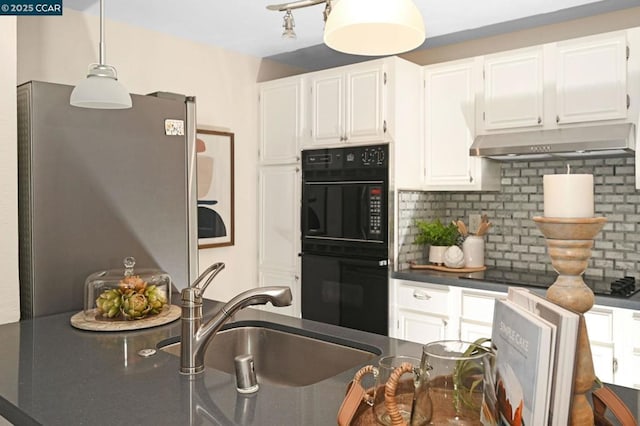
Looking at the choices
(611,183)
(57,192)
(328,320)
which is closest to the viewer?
(57,192)

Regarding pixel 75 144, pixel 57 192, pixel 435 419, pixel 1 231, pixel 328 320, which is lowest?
pixel 328 320

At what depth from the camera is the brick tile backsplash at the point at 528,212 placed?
2.97 metres

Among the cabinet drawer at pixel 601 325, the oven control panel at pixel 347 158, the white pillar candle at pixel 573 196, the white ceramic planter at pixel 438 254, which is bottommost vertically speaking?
the cabinet drawer at pixel 601 325

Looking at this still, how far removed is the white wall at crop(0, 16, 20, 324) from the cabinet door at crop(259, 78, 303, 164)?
1971mm

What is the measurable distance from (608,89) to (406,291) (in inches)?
61.5

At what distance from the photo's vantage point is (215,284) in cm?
366

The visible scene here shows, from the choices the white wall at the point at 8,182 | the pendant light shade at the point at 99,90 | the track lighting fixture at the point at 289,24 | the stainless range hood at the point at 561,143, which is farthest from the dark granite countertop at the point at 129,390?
the stainless range hood at the point at 561,143

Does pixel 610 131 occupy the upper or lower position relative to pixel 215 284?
upper

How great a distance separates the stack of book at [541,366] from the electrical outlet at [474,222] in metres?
2.87

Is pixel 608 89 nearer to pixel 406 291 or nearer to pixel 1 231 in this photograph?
pixel 406 291

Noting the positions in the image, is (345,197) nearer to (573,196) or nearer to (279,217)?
(279,217)

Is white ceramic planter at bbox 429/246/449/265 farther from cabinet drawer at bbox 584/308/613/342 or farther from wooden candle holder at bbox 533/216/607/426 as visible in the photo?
wooden candle holder at bbox 533/216/607/426

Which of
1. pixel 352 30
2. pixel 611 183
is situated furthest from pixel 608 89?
pixel 352 30

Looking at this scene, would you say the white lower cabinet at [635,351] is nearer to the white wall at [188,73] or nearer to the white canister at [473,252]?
the white canister at [473,252]
